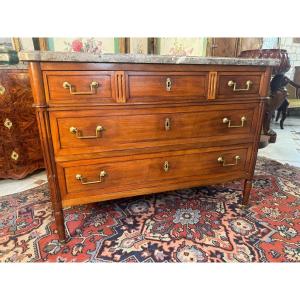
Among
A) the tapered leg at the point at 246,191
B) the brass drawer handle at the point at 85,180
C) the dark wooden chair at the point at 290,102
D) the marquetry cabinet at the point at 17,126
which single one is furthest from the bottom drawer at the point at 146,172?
the dark wooden chair at the point at 290,102

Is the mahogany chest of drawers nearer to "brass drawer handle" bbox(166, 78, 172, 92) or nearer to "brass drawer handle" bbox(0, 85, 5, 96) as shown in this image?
"brass drawer handle" bbox(166, 78, 172, 92)

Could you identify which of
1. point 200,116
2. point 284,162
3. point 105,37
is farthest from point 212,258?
point 105,37

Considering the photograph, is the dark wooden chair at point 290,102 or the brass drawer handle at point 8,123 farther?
the dark wooden chair at point 290,102

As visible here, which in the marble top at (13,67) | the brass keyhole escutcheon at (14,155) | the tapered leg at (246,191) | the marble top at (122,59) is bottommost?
the tapered leg at (246,191)

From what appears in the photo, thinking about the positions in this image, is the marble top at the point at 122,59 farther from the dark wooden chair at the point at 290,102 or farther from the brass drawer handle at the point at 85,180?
the dark wooden chair at the point at 290,102

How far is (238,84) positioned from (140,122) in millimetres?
574

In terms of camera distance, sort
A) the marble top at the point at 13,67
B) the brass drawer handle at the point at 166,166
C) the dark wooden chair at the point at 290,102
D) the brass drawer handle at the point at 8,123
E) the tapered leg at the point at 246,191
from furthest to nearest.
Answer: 1. the dark wooden chair at the point at 290,102
2. the brass drawer handle at the point at 8,123
3. the marble top at the point at 13,67
4. the tapered leg at the point at 246,191
5. the brass drawer handle at the point at 166,166

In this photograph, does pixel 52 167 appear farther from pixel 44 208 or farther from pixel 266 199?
pixel 266 199

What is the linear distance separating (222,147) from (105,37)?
146 cm

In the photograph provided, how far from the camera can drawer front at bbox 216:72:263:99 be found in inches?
46.3

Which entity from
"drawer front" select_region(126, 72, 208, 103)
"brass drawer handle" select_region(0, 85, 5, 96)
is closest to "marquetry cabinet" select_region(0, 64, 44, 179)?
"brass drawer handle" select_region(0, 85, 5, 96)

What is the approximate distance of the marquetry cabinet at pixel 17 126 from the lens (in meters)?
1.67

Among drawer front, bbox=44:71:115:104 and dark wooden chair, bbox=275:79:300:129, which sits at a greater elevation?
drawer front, bbox=44:71:115:104
